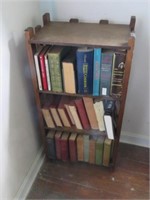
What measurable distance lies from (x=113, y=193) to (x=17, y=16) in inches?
45.9

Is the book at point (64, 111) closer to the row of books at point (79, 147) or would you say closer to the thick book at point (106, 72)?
the row of books at point (79, 147)

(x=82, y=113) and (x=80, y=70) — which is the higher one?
(x=80, y=70)

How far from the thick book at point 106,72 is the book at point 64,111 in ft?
0.83

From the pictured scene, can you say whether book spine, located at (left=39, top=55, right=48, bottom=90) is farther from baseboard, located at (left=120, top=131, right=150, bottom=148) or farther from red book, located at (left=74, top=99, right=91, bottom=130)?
baseboard, located at (left=120, top=131, right=150, bottom=148)

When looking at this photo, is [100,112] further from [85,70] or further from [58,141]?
[58,141]

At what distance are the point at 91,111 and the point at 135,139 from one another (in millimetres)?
626

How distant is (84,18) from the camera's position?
4.25 feet

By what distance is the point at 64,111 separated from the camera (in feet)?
4.21

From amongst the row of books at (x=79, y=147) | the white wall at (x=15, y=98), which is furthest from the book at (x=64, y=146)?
the white wall at (x=15, y=98)

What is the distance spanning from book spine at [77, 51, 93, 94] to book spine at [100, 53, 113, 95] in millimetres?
55

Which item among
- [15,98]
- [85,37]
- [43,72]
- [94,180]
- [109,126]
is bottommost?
[94,180]

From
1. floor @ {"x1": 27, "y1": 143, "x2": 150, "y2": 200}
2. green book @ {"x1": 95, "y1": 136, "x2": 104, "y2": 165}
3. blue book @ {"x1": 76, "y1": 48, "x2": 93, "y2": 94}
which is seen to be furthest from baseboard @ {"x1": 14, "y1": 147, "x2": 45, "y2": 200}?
blue book @ {"x1": 76, "y1": 48, "x2": 93, "y2": 94}

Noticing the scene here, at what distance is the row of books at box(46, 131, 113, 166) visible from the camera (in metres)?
1.39

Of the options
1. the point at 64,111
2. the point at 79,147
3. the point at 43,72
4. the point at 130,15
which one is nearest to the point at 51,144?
the point at 79,147
